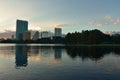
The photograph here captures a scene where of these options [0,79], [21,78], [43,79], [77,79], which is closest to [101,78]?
[77,79]

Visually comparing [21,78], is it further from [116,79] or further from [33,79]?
[116,79]

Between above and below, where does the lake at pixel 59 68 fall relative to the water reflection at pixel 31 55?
below

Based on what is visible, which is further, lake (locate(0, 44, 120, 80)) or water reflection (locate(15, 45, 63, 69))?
water reflection (locate(15, 45, 63, 69))

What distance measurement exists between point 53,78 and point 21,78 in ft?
16.0

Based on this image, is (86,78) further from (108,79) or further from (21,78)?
(21,78)

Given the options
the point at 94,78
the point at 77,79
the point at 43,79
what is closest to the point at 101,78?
the point at 94,78

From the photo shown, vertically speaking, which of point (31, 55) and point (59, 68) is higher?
point (31, 55)

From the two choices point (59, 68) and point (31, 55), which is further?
point (31, 55)

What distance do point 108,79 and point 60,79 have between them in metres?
7.25

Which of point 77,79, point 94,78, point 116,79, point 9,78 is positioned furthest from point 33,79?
point 116,79

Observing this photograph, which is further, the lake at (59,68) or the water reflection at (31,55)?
the water reflection at (31,55)

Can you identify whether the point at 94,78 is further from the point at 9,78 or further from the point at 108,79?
the point at 9,78

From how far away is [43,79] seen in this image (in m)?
31.2

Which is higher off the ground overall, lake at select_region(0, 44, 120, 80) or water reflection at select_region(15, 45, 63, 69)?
water reflection at select_region(15, 45, 63, 69)
